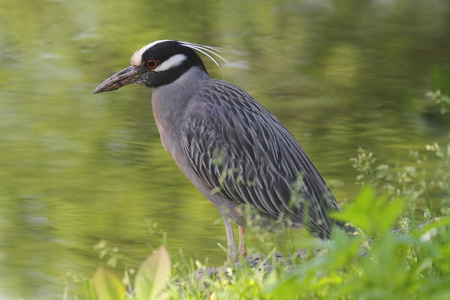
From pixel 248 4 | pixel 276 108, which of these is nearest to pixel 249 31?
pixel 248 4

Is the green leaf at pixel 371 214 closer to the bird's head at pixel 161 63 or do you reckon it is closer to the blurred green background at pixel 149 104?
the blurred green background at pixel 149 104

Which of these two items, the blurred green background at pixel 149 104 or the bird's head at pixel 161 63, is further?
the blurred green background at pixel 149 104

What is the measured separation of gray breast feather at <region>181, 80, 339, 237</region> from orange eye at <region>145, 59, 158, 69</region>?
0.38 meters

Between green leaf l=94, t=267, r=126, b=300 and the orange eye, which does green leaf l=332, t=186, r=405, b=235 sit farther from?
the orange eye

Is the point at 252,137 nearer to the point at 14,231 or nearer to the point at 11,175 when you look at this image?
the point at 14,231

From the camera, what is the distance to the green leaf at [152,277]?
3.91m

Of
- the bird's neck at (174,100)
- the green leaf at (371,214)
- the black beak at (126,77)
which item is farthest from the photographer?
the black beak at (126,77)

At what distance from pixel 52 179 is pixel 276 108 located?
3087 millimetres

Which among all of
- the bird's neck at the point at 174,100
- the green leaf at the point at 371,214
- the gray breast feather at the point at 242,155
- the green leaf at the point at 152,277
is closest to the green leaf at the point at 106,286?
the green leaf at the point at 152,277

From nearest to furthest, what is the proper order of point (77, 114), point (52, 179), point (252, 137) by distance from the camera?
point (252, 137) < point (52, 179) < point (77, 114)

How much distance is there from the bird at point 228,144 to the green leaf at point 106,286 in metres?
1.54

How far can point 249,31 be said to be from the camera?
41.9ft

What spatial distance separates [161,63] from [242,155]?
0.86 metres

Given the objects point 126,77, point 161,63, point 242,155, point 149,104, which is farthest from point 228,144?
point 149,104
